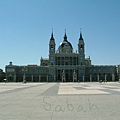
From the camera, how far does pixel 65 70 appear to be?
14662cm

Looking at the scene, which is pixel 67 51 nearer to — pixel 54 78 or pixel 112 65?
pixel 54 78

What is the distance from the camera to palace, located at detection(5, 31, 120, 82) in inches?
5709

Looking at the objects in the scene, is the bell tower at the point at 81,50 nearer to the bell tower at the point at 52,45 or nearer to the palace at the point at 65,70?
the palace at the point at 65,70

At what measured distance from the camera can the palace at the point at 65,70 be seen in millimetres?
145000

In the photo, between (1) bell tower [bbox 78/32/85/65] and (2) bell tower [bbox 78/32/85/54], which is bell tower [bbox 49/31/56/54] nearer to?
(2) bell tower [bbox 78/32/85/54]

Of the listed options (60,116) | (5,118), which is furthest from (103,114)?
(5,118)

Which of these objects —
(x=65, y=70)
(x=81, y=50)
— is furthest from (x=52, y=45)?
(x=81, y=50)

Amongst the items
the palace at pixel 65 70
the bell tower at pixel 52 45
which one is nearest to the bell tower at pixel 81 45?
the palace at pixel 65 70

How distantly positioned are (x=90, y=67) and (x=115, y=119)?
14004 cm

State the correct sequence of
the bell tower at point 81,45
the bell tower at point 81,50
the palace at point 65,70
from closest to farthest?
1. the palace at point 65,70
2. the bell tower at point 81,50
3. the bell tower at point 81,45

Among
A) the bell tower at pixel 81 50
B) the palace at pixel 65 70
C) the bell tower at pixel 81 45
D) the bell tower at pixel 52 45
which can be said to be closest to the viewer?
the palace at pixel 65 70

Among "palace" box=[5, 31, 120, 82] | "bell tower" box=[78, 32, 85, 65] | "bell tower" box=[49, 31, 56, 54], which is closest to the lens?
"palace" box=[5, 31, 120, 82]

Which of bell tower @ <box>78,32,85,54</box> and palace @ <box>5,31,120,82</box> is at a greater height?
bell tower @ <box>78,32,85,54</box>

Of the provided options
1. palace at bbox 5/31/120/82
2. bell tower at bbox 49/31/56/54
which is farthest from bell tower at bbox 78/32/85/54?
bell tower at bbox 49/31/56/54
